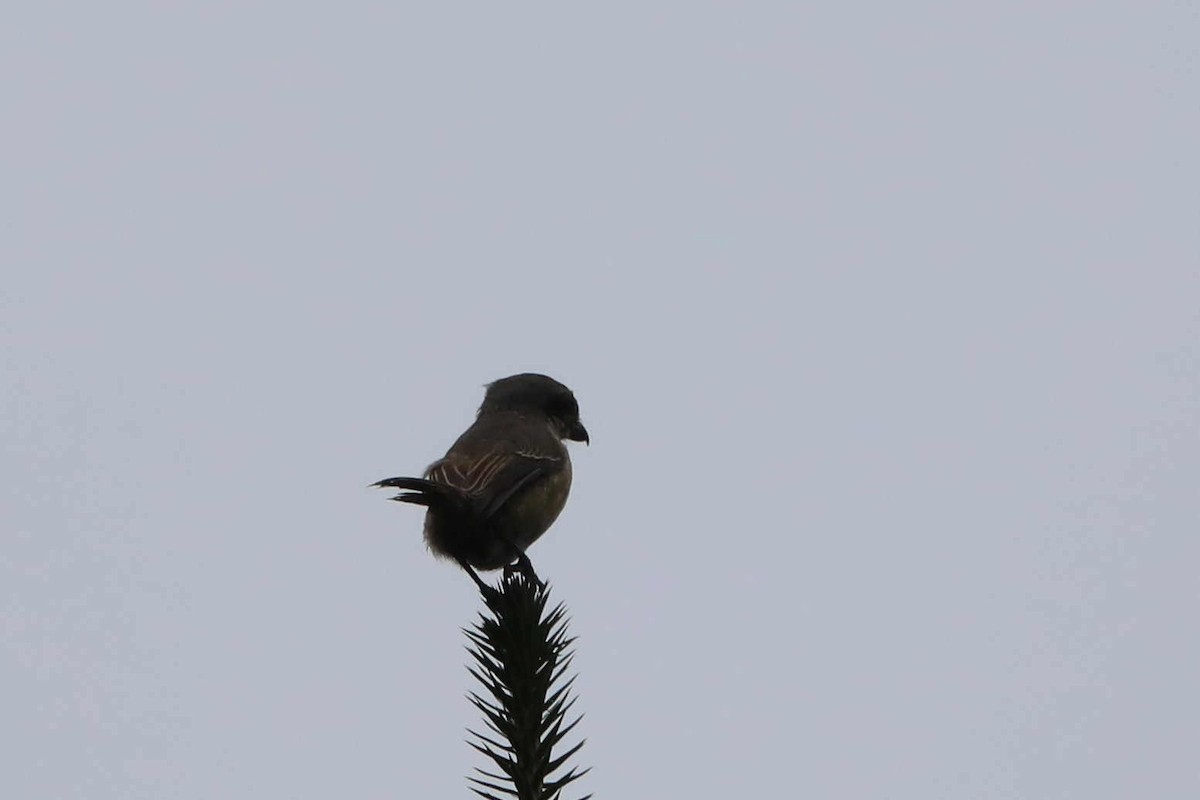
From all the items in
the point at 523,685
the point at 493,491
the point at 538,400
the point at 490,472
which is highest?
the point at 538,400

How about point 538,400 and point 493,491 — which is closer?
point 493,491

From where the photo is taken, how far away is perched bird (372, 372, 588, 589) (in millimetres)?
5801

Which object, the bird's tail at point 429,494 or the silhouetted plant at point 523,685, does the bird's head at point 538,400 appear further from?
the silhouetted plant at point 523,685

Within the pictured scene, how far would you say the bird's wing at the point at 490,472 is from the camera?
5.89m

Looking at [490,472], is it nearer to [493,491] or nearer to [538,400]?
[493,491]

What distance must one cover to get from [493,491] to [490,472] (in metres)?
0.15

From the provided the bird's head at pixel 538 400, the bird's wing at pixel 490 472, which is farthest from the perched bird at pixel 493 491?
the bird's head at pixel 538 400

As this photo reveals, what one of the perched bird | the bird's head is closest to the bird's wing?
the perched bird

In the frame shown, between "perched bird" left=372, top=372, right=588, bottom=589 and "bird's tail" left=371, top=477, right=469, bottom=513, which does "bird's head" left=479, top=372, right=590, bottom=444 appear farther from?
"bird's tail" left=371, top=477, right=469, bottom=513

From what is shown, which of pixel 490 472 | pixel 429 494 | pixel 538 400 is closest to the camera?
pixel 429 494

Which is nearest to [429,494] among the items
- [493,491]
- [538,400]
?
[493,491]

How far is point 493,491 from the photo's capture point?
6000mm

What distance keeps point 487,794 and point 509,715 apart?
1.01 ft

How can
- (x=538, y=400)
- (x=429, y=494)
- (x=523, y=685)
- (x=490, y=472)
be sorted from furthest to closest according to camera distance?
(x=538, y=400), (x=490, y=472), (x=429, y=494), (x=523, y=685)
